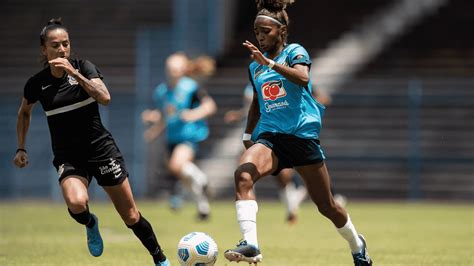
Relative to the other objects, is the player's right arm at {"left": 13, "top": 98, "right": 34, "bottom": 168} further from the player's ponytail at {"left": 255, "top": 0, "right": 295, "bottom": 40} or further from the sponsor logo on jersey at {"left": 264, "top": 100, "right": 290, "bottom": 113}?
the player's ponytail at {"left": 255, "top": 0, "right": 295, "bottom": 40}

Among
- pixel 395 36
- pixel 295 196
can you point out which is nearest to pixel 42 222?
pixel 295 196

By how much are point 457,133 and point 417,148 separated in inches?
36.9

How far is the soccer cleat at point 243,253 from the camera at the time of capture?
24.5ft

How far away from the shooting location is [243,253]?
7566 millimetres

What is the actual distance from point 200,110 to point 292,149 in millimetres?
8437

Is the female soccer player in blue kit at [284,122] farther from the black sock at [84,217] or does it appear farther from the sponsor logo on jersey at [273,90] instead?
the black sock at [84,217]

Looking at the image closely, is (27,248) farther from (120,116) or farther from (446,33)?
(446,33)

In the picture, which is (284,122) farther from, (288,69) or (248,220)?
(248,220)

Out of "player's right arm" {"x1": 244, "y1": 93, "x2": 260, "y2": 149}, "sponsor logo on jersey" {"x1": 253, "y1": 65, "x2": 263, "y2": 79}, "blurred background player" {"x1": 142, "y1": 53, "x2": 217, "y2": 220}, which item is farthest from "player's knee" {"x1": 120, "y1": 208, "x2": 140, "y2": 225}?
"blurred background player" {"x1": 142, "y1": 53, "x2": 217, "y2": 220}

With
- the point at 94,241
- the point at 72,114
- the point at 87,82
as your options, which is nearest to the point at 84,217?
the point at 94,241

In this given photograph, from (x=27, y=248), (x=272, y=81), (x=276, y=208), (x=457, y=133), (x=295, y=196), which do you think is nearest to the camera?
(x=272, y=81)

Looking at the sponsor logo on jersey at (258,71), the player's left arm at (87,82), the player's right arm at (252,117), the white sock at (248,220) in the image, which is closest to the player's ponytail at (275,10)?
the sponsor logo on jersey at (258,71)

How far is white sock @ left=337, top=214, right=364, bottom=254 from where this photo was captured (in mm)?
8484

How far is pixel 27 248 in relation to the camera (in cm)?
1139
